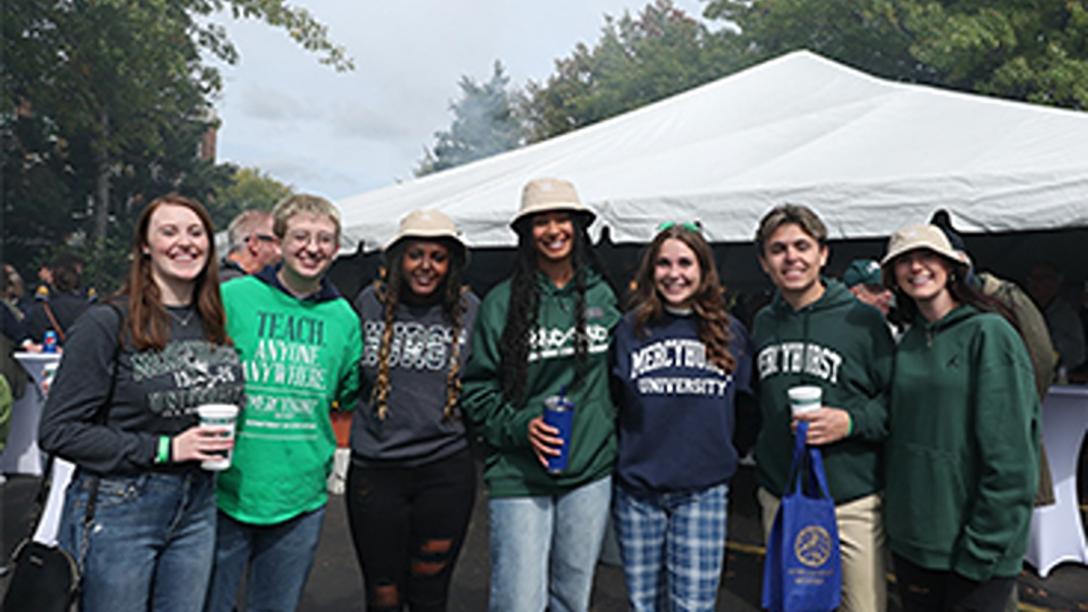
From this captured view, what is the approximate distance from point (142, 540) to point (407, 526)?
2.79 ft

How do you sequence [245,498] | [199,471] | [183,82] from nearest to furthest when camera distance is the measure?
[199,471]
[245,498]
[183,82]

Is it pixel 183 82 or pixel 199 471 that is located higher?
pixel 183 82

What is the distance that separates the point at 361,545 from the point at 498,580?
21.8 inches

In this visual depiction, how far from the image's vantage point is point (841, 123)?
20.5ft

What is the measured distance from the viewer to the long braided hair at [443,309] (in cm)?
239

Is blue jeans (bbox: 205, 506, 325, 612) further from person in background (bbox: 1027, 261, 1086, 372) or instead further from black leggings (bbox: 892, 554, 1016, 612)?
person in background (bbox: 1027, 261, 1086, 372)

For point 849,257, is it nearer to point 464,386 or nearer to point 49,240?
point 464,386

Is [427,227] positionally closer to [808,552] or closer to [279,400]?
[279,400]

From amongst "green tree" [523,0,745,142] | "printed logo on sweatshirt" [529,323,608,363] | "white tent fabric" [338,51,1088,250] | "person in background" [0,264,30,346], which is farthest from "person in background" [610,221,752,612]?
"green tree" [523,0,745,142]

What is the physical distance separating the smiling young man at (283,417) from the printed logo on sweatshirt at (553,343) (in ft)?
2.36

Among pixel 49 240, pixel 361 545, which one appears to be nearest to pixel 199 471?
pixel 361 545

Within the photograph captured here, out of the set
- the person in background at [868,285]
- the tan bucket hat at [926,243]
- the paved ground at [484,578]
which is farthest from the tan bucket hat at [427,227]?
the person in background at [868,285]

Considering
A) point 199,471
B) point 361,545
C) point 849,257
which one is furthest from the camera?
point 849,257

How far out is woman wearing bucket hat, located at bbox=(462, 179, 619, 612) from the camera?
2.16 metres
